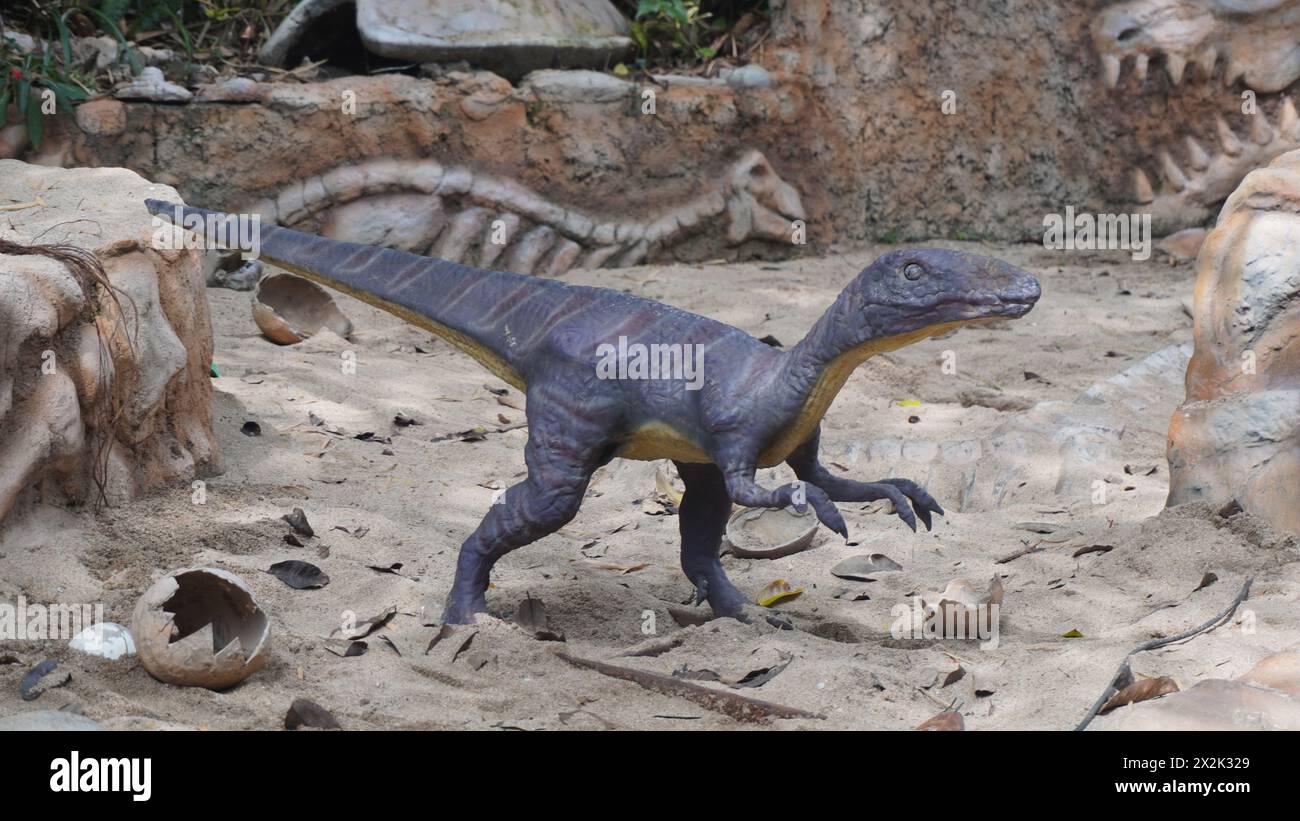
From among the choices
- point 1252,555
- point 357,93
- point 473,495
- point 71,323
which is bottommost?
point 473,495

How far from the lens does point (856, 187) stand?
8.88 m

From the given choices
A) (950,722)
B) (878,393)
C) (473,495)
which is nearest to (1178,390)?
(878,393)

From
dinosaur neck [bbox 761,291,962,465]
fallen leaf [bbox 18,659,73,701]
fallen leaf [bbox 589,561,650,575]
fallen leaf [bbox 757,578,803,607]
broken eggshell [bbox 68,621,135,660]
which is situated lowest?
fallen leaf [bbox 589,561,650,575]

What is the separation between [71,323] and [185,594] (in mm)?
1144

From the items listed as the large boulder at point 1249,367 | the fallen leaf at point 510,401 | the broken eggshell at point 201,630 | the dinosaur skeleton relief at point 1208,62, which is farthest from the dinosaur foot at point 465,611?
the dinosaur skeleton relief at point 1208,62

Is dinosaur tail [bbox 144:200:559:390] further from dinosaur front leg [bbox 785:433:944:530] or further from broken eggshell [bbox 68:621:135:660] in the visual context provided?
broken eggshell [bbox 68:621:135:660]

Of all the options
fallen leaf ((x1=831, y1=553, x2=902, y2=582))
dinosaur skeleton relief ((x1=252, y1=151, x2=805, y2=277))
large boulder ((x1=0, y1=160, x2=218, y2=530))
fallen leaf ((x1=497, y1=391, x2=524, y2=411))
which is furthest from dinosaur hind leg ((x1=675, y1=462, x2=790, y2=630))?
dinosaur skeleton relief ((x1=252, y1=151, x2=805, y2=277))

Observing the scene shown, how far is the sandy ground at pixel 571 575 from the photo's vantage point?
3.15 meters

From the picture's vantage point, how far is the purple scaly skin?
125 inches

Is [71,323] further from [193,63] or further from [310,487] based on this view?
[193,63]

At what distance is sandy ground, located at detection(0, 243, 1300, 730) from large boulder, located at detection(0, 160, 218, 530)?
0.15m

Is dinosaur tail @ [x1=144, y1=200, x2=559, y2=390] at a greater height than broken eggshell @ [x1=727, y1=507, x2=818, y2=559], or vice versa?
dinosaur tail @ [x1=144, y1=200, x2=559, y2=390]

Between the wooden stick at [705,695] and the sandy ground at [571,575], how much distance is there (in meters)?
0.03

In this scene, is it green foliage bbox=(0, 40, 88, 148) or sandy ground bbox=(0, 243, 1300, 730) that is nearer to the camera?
sandy ground bbox=(0, 243, 1300, 730)
